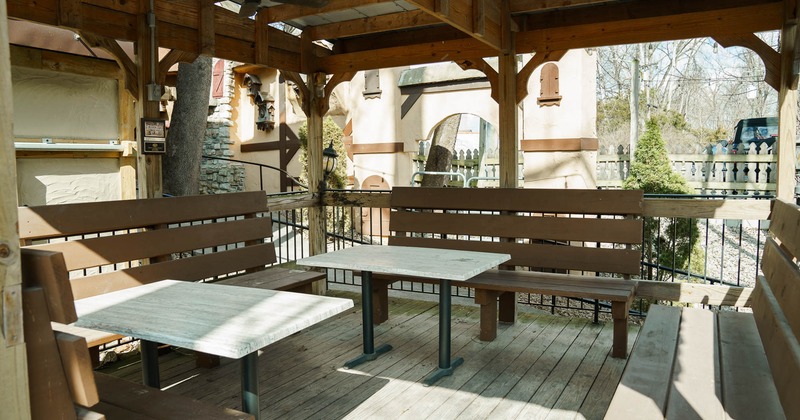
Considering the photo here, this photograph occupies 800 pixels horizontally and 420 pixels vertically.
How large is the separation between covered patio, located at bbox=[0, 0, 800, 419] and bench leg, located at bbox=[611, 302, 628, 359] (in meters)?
0.10

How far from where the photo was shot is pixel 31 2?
3928 millimetres

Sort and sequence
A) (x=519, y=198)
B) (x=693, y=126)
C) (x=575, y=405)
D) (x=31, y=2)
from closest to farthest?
(x=575, y=405) → (x=31, y=2) → (x=519, y=198) → (x=693, y=126)

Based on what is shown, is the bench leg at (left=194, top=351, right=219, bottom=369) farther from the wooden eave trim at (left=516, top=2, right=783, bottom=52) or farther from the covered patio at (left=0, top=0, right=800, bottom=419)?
the wooden eave trim at (left=516, top=2, right=783, bottom=52)

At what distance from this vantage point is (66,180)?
307 inches

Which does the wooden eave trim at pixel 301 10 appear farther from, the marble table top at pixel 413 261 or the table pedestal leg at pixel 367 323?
the table pedestal leg at pixel 367 323

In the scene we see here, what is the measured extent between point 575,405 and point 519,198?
2.06 meters

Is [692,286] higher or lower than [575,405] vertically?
higher

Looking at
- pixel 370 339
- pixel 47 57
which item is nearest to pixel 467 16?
pixel 370 339

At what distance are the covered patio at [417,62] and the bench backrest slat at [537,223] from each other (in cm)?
35

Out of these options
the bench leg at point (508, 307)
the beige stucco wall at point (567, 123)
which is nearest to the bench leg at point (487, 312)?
the bench leg at point (508, 307)

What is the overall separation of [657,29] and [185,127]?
18.5 ft

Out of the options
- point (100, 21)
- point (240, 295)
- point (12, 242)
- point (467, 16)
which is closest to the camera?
point (12, 242)

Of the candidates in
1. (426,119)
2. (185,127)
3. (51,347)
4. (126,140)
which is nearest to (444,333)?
(51,347)

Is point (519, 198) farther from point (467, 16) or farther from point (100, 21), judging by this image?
point (100, 21)
